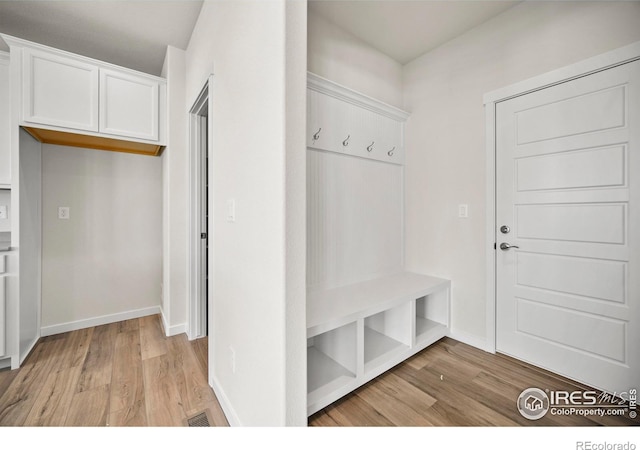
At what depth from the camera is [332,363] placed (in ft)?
5.97

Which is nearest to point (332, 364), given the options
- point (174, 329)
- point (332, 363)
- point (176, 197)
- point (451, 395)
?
point (332, 363)

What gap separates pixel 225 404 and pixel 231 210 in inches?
42.7

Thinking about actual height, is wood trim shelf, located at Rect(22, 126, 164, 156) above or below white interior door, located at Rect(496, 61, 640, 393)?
above

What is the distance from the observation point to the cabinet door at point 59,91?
6.60 ft

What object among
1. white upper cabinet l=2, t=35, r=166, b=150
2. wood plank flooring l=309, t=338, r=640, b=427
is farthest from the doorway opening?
wood plank flooring l=309, t=338, r=640, b=427

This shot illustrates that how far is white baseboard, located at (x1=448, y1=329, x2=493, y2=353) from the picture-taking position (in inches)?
85.7

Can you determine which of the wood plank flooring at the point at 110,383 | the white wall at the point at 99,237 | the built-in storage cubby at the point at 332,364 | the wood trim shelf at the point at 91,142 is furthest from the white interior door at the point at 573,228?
the white wall at the point at 99,237

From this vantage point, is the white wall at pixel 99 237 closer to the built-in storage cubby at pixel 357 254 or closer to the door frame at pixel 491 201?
the built-in storage cubby at pixel 357 254

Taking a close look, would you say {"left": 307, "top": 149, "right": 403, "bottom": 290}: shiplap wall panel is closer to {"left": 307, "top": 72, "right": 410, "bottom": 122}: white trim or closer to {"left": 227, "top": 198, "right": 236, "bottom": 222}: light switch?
{"left": 307, "top": 72, "right": 410, "bottom": 122}: white trim

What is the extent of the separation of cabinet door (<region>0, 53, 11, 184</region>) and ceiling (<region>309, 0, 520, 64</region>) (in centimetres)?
242

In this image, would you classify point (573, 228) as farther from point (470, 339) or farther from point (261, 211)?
point (261, 211)

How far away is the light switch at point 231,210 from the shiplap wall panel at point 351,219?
0.61 metres

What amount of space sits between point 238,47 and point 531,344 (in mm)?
2680

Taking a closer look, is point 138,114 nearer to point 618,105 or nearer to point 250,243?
point 250,243
